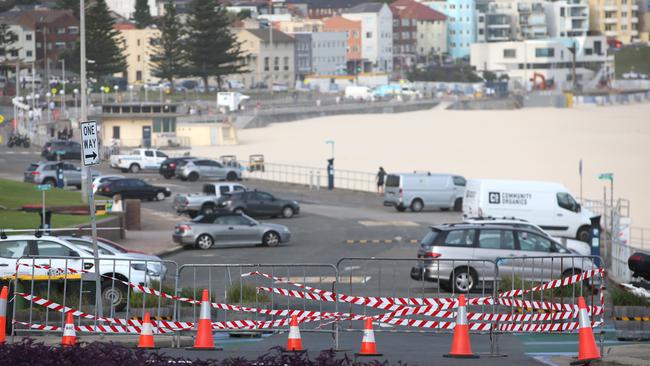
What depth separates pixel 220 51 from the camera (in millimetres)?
133500

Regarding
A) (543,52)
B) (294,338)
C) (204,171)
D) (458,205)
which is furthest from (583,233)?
(543,52)

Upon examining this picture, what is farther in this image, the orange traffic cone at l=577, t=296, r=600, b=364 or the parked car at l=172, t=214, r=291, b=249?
the parked car at l=172, t=214, r=291, b=249

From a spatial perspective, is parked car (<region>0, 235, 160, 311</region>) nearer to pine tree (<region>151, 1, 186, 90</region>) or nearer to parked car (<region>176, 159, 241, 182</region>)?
parked car (<region>176, 159, 241, 182</region>)

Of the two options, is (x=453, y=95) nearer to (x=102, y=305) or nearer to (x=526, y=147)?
(x=526, y=147)

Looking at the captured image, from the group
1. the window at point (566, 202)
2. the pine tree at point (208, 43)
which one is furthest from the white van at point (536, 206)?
the pine tree at point (208, 43)

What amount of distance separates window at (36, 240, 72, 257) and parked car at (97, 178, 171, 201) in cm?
2664

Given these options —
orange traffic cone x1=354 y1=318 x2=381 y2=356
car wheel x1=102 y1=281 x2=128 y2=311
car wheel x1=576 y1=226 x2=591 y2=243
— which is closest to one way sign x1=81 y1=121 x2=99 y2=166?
car wheel x1=102 y1=281 x2=128 y2=311

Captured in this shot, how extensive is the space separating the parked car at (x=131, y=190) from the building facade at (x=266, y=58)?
372ft

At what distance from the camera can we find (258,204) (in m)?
44.2

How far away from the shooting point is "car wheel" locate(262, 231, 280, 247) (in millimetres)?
35062

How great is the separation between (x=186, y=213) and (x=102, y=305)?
25797 millimetres

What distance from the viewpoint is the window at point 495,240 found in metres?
25.4

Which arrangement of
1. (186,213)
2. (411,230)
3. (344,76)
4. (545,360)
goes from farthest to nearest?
(344,76) → (186,213) → (411,230) → (545,360)

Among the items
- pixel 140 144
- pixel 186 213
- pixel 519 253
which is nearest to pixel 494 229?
pixel 519 253
